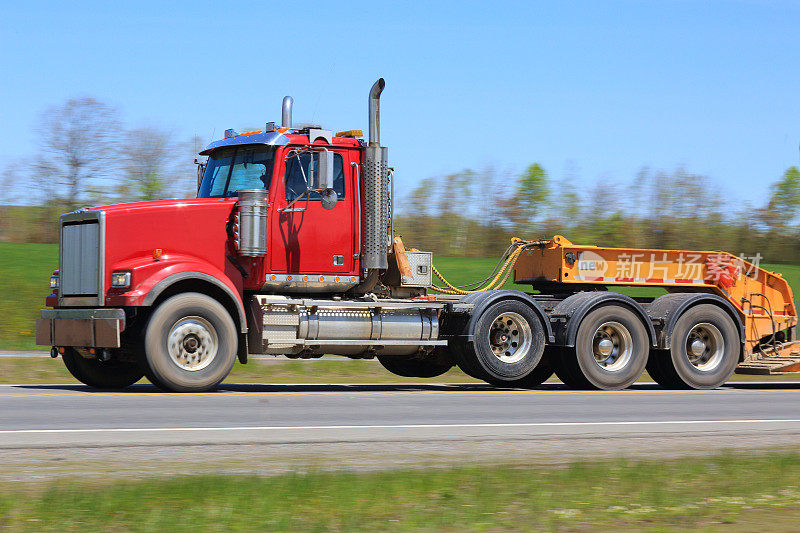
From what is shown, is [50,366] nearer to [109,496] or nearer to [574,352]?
[574,352]

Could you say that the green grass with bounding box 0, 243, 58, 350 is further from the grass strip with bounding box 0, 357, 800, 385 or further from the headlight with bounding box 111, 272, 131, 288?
the headlight with bounding box 111, 272, 131, 288

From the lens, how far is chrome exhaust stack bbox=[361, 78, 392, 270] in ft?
48.5

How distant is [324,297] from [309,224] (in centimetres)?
113

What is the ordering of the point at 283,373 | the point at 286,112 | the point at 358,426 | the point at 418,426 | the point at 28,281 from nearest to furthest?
the point at 358,426 < the point at 418,426 < the point at 286,112 < the point at 283,373 < the point at 28,281

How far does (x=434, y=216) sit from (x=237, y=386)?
931 inches

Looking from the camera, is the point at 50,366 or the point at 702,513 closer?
the point at 702,513

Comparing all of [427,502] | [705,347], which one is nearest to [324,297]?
[705,347]

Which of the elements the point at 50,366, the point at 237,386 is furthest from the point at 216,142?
the point at 50,366

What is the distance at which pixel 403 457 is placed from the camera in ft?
25.7

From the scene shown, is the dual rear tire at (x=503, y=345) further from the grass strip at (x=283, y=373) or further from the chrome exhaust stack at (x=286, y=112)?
the chrome exhaust stack at (x=286, y=112)

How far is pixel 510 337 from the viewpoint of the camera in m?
15.5

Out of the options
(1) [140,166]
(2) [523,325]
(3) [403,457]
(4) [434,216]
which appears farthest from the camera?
(4) [434,216]

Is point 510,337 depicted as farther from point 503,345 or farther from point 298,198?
point 298,198

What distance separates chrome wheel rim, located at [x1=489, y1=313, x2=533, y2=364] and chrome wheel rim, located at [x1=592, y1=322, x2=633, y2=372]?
113cm
